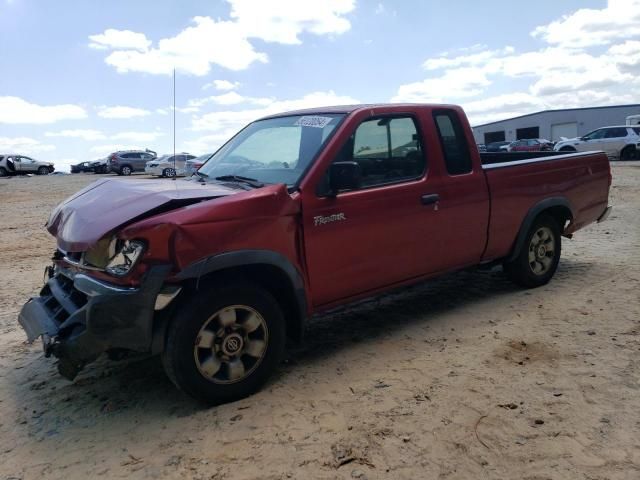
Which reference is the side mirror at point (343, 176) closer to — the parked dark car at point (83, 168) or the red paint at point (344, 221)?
the red paint at point (344, 221)

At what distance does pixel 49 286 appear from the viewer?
388 centimetres

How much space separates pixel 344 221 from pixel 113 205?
5.12ft

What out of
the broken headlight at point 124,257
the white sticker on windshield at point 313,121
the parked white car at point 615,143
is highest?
the parked white car at point 615,143

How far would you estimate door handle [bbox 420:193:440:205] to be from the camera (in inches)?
171

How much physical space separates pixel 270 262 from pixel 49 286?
1.72m

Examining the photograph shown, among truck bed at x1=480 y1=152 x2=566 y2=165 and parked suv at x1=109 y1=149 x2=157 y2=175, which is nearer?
truck bed at x1=480 y1=152 x2=566 y2=165

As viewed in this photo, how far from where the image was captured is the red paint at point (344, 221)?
319cm

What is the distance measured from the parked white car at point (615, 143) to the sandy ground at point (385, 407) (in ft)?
78.3

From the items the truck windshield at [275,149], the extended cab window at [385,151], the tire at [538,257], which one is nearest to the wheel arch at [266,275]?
the truck windshield at [275,149]

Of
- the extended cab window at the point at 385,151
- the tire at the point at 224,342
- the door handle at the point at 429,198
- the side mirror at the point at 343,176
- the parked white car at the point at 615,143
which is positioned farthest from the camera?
the parked white car at the point at 615,143

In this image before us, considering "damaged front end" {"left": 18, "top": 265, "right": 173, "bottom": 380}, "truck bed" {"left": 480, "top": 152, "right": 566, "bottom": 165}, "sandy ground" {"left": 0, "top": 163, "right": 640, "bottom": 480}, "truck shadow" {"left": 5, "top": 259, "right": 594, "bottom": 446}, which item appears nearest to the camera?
"sandy ground" {"left": 0, "top": 163, "right": 640, "bottom": 480}

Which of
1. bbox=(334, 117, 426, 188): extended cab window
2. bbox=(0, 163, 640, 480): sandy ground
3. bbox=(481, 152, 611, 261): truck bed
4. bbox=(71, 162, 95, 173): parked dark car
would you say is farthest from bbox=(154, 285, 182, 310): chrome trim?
bbox=(71, 162, 95, 173): parked dark car

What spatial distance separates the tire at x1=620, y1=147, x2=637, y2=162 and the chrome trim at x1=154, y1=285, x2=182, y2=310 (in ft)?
92.5

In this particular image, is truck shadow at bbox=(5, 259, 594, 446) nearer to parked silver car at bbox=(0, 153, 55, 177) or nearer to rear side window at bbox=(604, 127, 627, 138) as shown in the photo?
rear side window at bbox=(604, 127, 627, 138)
